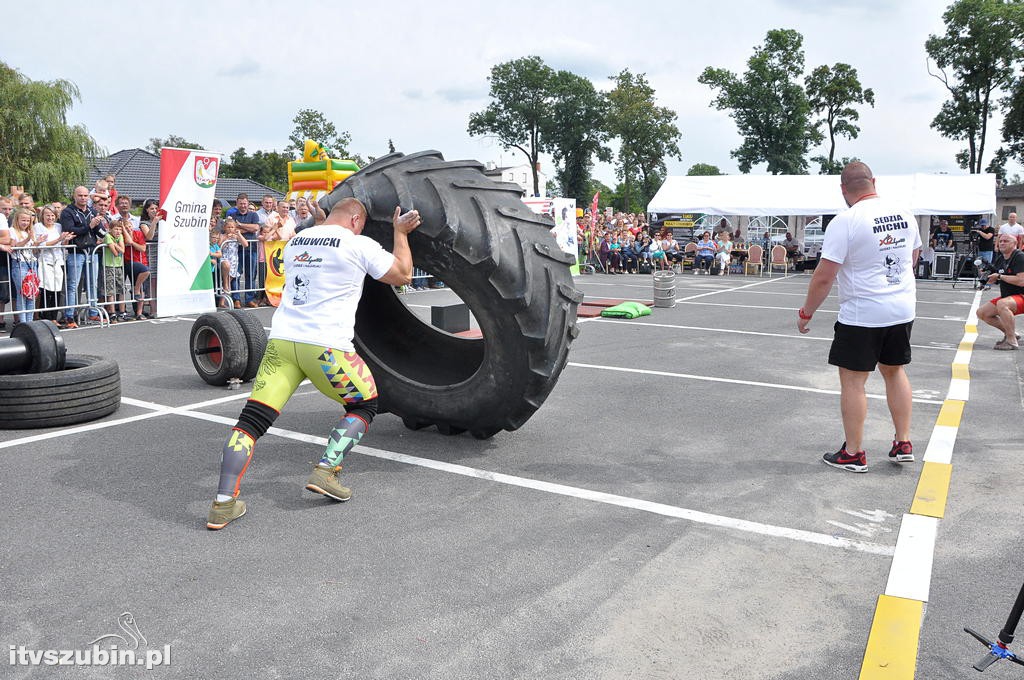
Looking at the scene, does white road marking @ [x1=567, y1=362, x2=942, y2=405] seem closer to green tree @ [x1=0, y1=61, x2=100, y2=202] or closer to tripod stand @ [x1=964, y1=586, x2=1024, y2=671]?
tripod stand @ [x1=964, y1=586, x2=1024, y2=671]

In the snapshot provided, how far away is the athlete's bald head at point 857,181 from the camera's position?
5.17 meters

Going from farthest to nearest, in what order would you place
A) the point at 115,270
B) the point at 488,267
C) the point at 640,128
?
the point at 640,128 → the point at 115,270 → the point at 488,267

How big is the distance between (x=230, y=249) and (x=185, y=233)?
178 cm

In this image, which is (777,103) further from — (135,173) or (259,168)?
(259,168)

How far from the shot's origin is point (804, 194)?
27.8 m

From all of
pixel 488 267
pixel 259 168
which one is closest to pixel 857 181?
pixel 488 267

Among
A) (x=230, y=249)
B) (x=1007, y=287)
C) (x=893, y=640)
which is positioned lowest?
(x=893, y=640)

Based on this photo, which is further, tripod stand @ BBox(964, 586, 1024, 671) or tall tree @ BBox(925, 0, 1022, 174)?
tall tree @ BBox(925, 0, 1022, 174)

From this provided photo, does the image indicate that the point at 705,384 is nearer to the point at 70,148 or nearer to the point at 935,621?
the point at 935,621

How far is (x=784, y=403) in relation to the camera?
7.11 metres

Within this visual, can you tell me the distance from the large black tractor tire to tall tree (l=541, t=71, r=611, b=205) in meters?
80.2

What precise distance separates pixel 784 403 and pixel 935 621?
402 centimetres

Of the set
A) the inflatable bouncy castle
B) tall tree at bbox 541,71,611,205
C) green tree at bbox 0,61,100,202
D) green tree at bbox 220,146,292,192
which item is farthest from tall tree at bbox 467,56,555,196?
the inflatable bouncy castle

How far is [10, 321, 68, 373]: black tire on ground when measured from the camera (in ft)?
20.2
